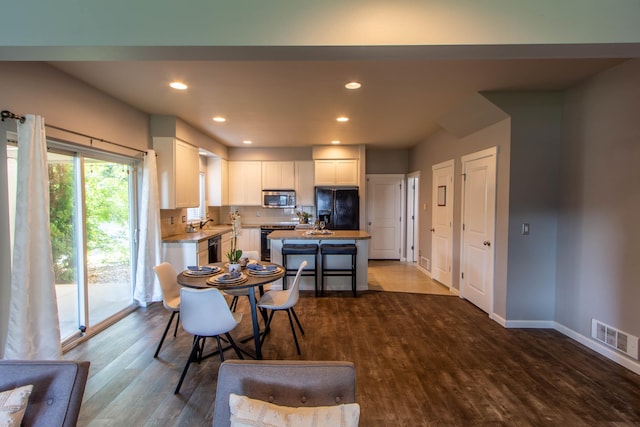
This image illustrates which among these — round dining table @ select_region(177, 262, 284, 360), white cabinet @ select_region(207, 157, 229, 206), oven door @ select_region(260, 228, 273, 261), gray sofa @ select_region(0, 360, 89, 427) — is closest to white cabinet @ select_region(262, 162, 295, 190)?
white cabinet @ select_region(207, 157, 229, 206)

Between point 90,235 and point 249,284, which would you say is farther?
point 90,235

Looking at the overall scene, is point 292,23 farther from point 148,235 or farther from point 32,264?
point 148,235

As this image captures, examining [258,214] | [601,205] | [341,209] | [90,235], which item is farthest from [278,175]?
[601,205]

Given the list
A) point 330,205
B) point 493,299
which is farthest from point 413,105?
point 330,205

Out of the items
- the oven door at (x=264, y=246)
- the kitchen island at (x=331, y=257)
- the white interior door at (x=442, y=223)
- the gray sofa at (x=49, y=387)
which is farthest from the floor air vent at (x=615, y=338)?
the oven door at (x=264, y=246)

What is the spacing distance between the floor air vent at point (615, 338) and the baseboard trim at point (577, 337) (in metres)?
0.05

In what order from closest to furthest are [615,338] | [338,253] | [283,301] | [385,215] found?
[615,338], [283,301], [338,253], [385,215]

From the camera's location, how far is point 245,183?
6.78 metres

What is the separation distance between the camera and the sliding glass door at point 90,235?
300cm

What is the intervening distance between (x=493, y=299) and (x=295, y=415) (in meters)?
3.47

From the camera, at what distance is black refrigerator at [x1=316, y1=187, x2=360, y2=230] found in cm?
612

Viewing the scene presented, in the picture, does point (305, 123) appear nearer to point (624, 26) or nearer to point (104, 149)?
point (104, 149)

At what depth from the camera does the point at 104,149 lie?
3350 mm

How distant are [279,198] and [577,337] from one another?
5152 mm
